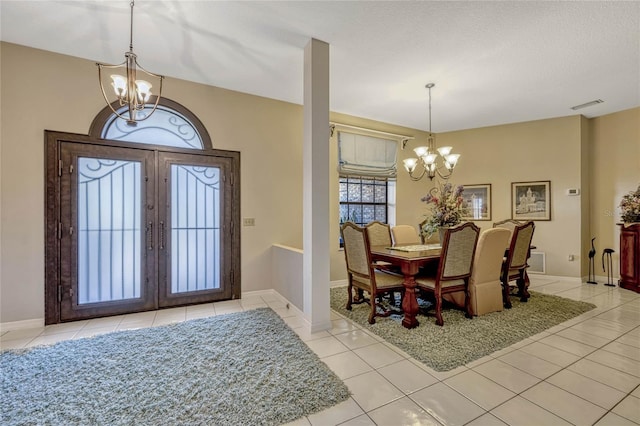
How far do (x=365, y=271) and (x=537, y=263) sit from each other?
4154mm

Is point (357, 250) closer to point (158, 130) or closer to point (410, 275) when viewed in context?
point (410, 275)

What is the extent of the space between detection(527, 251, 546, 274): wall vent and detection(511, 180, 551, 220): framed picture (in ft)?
2.24

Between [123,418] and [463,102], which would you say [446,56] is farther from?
[123,418]

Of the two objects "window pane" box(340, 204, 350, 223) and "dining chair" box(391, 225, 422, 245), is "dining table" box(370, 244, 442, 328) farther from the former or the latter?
"window pane" box(340, 204, 350, 223)

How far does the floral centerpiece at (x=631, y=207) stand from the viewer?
4.13m

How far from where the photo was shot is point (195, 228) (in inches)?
142

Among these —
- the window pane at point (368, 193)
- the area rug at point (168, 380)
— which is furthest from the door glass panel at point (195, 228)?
the window pane at point (368, 193)

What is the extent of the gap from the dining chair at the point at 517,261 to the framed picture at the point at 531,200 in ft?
6.22

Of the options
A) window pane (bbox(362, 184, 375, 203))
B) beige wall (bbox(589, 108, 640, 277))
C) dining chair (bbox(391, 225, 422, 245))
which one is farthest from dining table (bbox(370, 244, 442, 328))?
beige wall (bbox(589, 108, 640, 277))

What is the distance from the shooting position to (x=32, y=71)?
9.29 ft

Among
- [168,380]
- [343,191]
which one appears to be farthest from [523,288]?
[168,380]

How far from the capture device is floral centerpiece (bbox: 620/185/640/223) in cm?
413

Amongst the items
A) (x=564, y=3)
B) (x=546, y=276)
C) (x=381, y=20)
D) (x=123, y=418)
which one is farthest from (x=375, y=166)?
(x=123, y=418)

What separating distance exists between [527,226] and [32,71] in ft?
19.8
